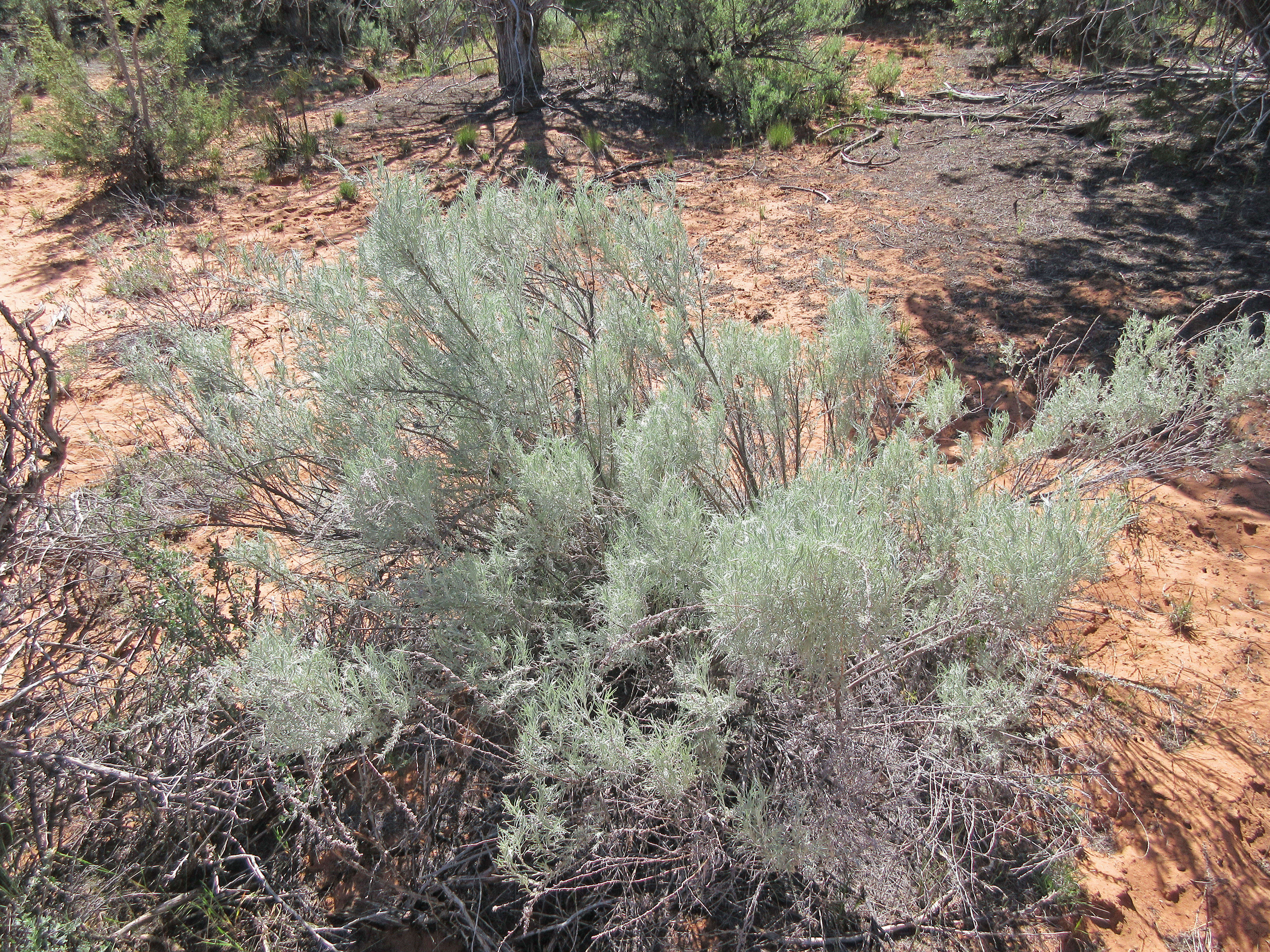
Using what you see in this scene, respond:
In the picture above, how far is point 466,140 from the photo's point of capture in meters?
7.66

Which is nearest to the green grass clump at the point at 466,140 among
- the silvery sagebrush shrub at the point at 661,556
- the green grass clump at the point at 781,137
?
the green grass clump at the point at 781,137

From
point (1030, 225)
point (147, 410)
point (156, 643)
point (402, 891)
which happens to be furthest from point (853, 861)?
point (1030, 225)

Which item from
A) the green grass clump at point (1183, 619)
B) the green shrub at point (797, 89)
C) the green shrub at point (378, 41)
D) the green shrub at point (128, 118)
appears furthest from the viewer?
the green shrub at point (378, 41)

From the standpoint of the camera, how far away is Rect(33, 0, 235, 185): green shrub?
7078 mm

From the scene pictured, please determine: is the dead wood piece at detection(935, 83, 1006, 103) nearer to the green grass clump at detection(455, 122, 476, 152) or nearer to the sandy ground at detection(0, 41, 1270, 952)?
the sandy ground at detection(0, 41, 1270, 952)

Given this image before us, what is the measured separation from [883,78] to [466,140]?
15.8 ft

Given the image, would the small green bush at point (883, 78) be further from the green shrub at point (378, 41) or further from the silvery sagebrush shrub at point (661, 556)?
the green shrub at point (378, 41)

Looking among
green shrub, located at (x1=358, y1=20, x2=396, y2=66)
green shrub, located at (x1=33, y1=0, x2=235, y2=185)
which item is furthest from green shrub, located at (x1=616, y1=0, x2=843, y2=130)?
green shrub, located at (x1=358, y1=20, x2=396, y2=66)

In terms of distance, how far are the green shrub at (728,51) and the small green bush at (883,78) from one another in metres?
0.43

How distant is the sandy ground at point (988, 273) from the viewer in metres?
2.19

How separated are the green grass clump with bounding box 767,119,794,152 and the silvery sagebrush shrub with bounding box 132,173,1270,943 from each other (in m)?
5.10

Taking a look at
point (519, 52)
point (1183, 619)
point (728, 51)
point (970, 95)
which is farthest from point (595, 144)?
point (1183, 619)

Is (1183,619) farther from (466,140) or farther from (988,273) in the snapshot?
(466,140)

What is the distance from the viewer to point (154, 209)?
6871mm
